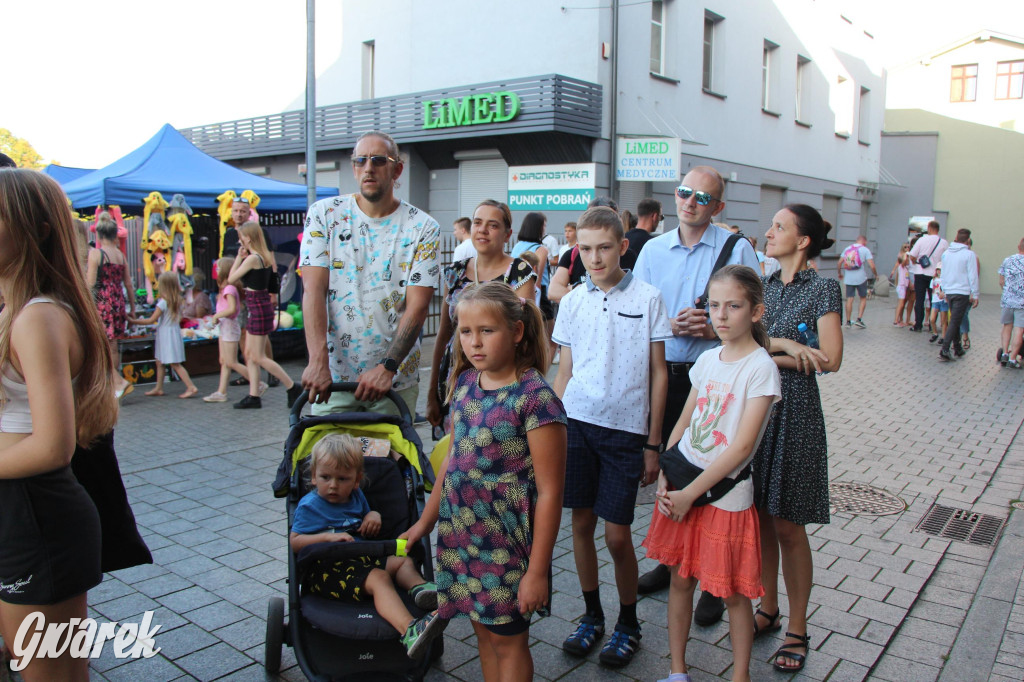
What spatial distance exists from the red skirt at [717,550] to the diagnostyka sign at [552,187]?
1160 centimetres

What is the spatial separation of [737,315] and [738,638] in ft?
4.11

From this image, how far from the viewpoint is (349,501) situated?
3.19 metres

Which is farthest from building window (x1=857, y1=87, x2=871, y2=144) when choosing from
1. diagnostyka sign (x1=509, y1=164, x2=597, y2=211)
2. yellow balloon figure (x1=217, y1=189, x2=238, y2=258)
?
yellow balloon figure (x1=217, y1=189, x2=238, y2=258)

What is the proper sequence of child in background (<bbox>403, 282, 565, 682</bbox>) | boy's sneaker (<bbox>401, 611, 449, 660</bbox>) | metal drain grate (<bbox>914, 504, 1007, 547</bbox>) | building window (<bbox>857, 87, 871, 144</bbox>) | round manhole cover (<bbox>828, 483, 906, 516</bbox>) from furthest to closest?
1. building window (<bbox>857, 87, 871, 144</bbox>)
2. round manhole cover (<bbox>828, 483, 906, 516</bbox>)
3. metal drain grate (<bbox>914, 504, 1007, 547</bbox>)
4. boy's sneaker (<bbox>401, 611, 449, 660</bbox>)
5. child in background (<bbox>403, 282, 565, 682</bbox>)

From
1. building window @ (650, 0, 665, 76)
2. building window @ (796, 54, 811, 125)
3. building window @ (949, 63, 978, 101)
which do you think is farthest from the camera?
building window @ (949, 63, 978, 101)

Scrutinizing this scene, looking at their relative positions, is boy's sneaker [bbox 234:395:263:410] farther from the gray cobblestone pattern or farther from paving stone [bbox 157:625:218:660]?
paving stone [bbox 157:625:218:660]

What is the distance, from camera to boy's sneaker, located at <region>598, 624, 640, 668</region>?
331cm

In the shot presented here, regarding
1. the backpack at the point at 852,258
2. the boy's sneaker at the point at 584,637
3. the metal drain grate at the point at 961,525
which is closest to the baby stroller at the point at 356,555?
the boy's sneaker at the point at 584,637

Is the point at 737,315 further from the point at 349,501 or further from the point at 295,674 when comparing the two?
the point at 295,674

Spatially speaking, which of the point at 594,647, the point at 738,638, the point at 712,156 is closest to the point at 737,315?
the point at 738,638

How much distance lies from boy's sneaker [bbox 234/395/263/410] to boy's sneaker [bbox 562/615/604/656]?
19.1ft

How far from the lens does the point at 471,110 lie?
16.4m

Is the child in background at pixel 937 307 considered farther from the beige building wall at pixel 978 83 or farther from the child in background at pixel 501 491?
the beige building wall at pixel 978 83

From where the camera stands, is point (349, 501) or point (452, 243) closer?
point (349, 501)
